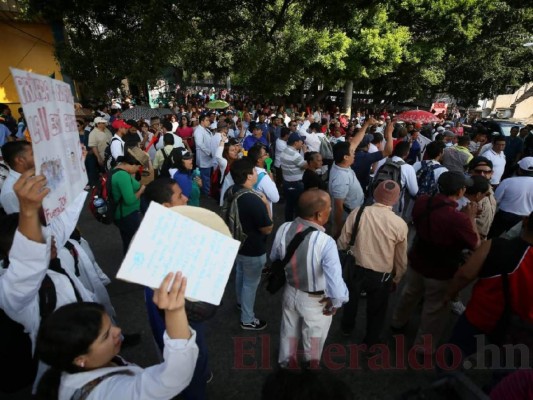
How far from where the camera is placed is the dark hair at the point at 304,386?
1.15 m

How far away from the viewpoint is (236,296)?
4.20 metres

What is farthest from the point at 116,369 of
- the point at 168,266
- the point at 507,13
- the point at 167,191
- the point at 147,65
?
the point at 507,13

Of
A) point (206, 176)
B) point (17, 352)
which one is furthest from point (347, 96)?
point (17, 352)

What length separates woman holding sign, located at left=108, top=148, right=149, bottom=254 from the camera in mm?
3858

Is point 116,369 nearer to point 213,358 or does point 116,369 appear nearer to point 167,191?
point 167,191

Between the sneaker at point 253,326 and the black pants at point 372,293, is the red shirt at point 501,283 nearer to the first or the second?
the black pants at point 372,293

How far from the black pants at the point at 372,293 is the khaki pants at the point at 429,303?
1.16ft

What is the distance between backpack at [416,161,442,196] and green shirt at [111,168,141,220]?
12.6 ft

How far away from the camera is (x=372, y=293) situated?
3.22 m

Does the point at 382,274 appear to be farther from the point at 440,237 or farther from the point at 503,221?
the point at 503,221

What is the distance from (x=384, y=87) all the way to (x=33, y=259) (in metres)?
24.6

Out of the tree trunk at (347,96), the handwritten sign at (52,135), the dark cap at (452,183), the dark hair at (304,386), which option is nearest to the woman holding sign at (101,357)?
the dark hair at (304,386)

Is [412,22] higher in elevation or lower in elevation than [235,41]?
higher

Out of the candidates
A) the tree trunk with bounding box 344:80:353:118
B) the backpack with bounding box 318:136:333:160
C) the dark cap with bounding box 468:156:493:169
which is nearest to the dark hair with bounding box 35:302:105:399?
the dark cap with bounding box 468:156:493:169
